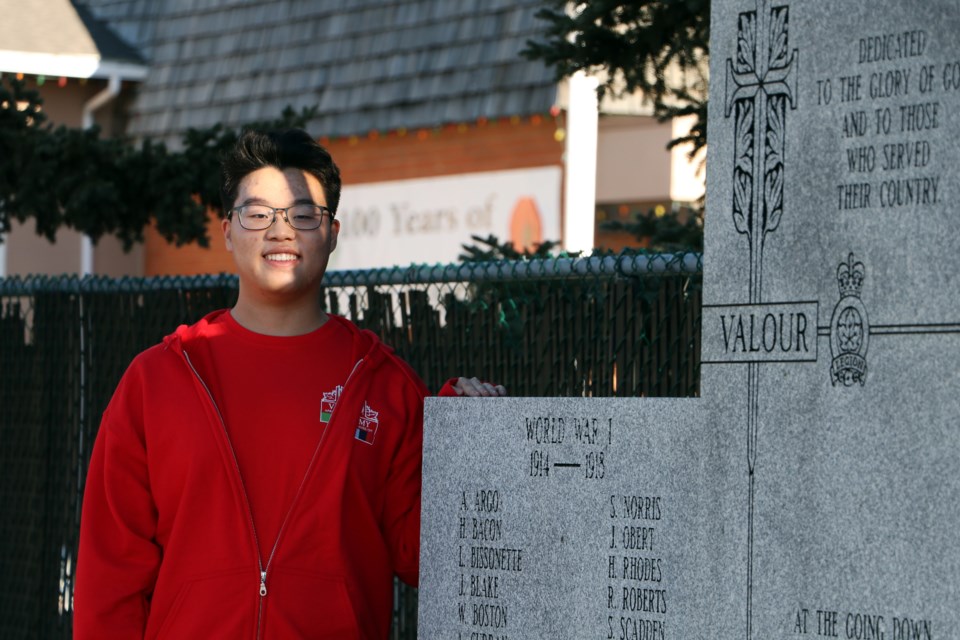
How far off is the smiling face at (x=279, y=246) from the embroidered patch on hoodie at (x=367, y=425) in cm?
32

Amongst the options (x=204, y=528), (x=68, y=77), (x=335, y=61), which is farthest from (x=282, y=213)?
(x=68, y=77)

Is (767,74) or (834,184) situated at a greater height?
(767,74)

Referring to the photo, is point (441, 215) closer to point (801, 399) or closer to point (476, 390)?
point (476, 390)

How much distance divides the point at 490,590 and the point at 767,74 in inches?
53.5

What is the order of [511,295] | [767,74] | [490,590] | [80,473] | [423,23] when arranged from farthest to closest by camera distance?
[423,23] < [80,473] < [511,295] < [490,590] < [767,74]

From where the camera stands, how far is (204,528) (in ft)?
12.7

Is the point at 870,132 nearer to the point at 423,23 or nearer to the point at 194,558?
the point at 194,558

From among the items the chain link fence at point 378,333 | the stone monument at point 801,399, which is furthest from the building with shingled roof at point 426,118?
the stone monument at point 801,399

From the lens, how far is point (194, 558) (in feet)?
12.7

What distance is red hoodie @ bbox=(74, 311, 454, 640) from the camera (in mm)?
3844

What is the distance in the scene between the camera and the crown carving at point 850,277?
10.1 feet

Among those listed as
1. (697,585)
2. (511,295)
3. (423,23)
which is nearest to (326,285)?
(511,295)

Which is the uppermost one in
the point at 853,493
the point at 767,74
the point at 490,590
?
the point at 767,74

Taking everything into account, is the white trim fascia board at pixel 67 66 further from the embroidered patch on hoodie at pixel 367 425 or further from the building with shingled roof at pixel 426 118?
the embroidered patch on hoodie at pixel 367 425
